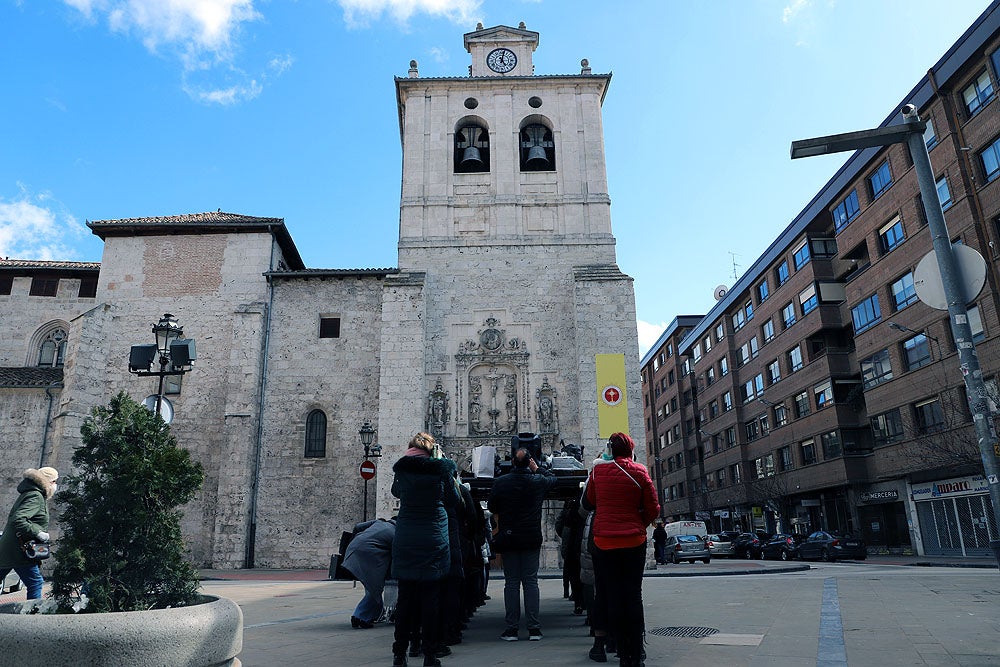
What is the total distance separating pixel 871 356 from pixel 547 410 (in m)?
17.9

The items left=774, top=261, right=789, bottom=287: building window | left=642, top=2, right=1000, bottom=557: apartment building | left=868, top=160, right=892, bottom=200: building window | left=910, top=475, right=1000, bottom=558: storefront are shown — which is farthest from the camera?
left=774, top=261, right=789, bottom=287: building window

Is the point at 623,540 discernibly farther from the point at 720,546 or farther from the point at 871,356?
the point at 871,356

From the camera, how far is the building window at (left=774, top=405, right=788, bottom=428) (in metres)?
39.5

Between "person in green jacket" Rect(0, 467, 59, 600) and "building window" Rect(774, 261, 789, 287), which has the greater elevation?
"building window" Rect(774, 261, 789, 287)

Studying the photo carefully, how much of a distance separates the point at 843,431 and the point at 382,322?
937 inches

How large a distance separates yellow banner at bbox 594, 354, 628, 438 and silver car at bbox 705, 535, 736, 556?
1234 cm

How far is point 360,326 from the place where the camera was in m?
24.7

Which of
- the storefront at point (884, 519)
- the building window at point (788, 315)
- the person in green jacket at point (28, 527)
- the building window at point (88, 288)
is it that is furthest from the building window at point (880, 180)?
the building window at point (88, 288)

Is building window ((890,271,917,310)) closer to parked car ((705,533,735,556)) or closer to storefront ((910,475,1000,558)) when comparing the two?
storefront ((910,475,1000,558))

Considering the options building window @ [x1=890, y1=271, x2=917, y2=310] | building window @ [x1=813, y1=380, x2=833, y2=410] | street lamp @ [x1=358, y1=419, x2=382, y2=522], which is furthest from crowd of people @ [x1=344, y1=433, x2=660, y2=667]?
building window @ [x1=813, y1=380, x2=833, y2=410]

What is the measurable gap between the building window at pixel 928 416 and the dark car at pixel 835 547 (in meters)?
5.31

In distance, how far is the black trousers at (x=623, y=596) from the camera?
4.67 meters

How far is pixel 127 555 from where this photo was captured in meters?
4.09

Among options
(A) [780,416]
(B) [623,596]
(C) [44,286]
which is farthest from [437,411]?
(A) [780,416]
